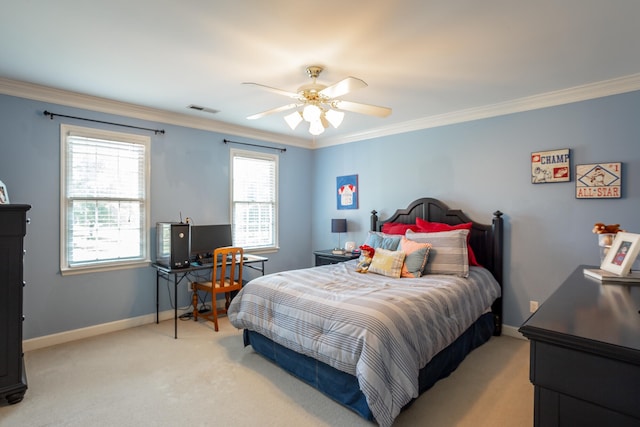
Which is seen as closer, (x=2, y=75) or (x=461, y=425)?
(x=461, y=425)

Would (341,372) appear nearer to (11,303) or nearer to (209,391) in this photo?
(209,391)

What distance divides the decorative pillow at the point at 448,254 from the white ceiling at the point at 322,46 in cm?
142

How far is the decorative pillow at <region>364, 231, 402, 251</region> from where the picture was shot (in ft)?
11.8

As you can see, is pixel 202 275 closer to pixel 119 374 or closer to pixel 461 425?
pixel 119 374

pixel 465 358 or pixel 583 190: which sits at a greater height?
pixel 583 190

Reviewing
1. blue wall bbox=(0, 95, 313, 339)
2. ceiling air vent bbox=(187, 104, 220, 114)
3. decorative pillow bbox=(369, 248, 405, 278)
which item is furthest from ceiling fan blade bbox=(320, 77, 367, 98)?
blue wall bbox=(0, 95, 313, 339)

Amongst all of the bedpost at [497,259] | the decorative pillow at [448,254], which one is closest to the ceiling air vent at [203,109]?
the decorative pillow at [448,254]

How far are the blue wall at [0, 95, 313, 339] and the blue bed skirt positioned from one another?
5.54ft

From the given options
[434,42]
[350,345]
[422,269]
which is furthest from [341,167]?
[350,345]

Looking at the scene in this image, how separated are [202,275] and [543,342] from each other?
404 cm

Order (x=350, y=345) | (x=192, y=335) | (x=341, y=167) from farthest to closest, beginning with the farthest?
(x=341, y=167) < (x=192, y=335) < (x=350, y=345)

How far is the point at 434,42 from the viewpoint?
2266 mm

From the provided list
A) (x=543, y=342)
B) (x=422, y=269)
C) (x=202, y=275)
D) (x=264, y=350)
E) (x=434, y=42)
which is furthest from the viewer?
(x=202, y=275)

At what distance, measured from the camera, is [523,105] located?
3.45 meters
